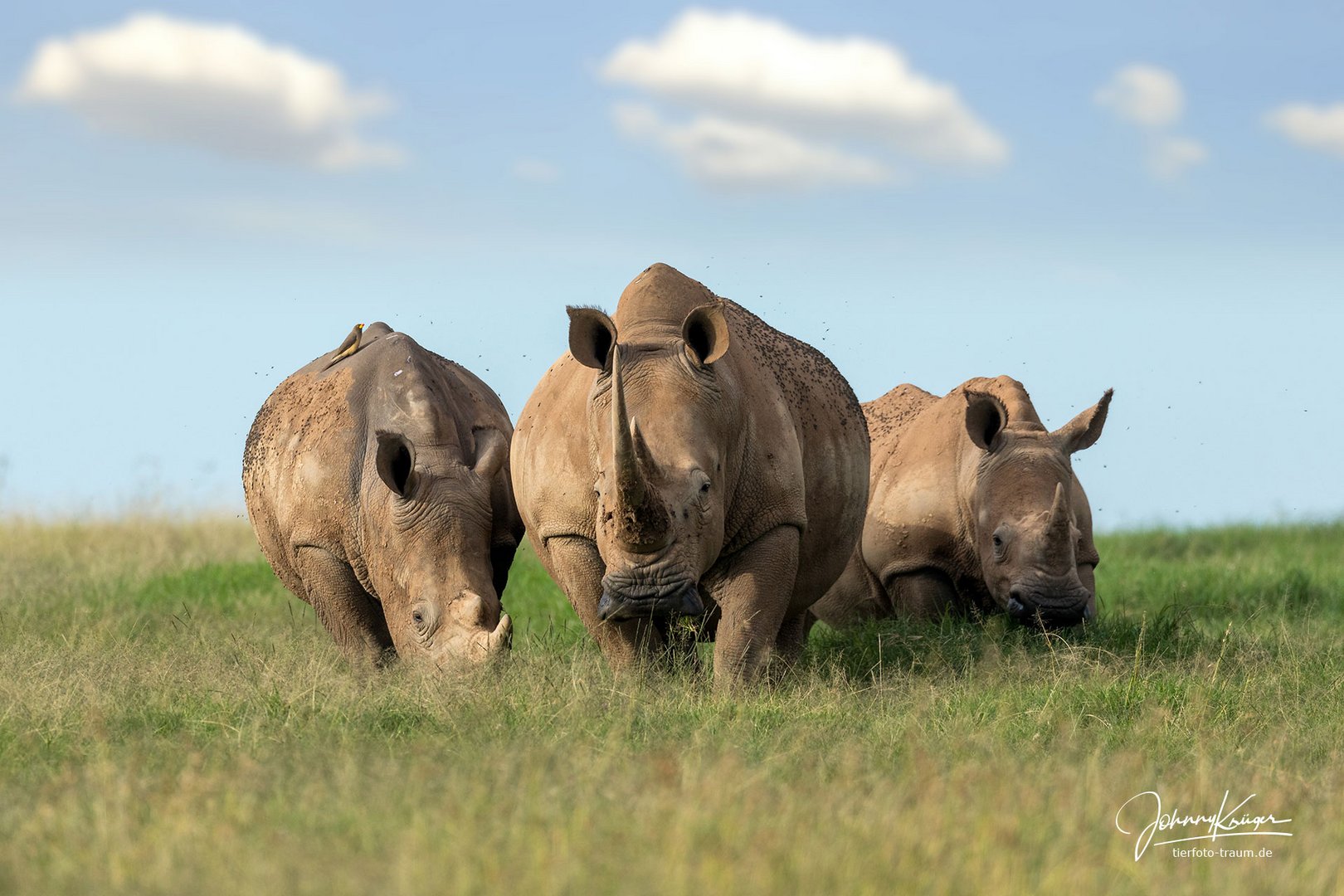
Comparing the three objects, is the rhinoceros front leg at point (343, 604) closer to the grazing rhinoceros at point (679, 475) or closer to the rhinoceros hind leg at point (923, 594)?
the grazing rhinoceros at point (679, 475)

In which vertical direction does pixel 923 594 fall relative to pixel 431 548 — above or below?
below

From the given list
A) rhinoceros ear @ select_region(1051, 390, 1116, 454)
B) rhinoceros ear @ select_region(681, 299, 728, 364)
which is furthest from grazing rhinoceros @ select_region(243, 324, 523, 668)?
rhinoceros ear @ select_region(1051, 390, 1116, 454)

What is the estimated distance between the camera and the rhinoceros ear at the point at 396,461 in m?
7.29

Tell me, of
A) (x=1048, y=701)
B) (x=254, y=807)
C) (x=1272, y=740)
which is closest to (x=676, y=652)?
(x=1048, y=701)

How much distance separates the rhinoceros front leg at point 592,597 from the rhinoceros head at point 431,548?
15.3 inches

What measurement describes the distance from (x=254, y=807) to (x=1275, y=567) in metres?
11.4

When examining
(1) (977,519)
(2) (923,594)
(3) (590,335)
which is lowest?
(2) (923,594)

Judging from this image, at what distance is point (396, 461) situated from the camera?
7.43 meters

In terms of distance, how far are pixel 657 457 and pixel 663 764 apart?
76.1 inches

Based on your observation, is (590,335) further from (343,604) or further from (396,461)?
(343,604)

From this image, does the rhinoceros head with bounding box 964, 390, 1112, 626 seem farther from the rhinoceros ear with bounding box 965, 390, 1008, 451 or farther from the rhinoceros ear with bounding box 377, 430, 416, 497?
the rhinoceros ear with bounding box 377, 430, 416, 497

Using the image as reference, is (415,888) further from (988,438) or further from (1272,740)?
(988,438)

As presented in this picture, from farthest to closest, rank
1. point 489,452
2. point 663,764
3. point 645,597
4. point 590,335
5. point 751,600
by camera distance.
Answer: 1. point 489,452
2. point 751,600
3. point 590,335
4. point 645,597
5. point 663,764

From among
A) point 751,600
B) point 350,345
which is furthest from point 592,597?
point 350,345
